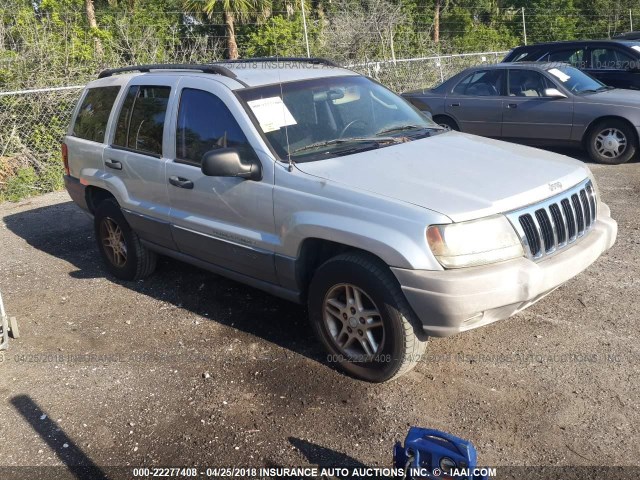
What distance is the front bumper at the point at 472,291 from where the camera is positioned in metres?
3.53

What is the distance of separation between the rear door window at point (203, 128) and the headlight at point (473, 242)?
1473 mm

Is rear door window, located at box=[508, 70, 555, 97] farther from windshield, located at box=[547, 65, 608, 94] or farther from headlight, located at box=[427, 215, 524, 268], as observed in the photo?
headlight, located at box=[427, 215, 524, 268]

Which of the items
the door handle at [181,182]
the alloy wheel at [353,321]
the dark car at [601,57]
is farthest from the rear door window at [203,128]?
the dark car at [601,57]

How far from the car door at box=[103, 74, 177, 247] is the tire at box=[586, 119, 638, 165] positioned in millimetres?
6713

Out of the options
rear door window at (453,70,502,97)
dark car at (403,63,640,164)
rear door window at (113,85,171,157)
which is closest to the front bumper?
rear door window at (113,85,171,157)

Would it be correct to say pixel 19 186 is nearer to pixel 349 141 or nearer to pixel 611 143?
pixel 349 141

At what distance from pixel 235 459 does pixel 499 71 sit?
847 cm

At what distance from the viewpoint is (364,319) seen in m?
3.98

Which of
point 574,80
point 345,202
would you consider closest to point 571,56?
point 574,80

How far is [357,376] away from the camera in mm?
4121

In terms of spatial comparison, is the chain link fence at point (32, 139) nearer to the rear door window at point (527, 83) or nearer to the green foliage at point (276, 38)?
the rear door window at point (527, 83)

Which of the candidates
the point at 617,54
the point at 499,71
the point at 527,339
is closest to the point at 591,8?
the point at 617,54

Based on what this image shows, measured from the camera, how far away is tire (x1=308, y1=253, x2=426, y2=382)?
377 centimetres

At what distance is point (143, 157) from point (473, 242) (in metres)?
2.88
